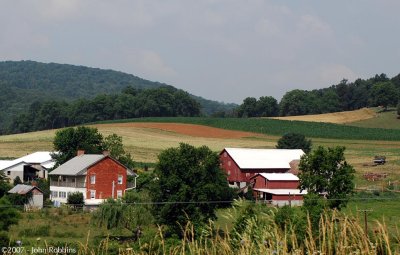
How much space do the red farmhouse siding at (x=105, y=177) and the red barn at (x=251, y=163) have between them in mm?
12755

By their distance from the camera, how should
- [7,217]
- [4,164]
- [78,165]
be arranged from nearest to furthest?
[7,217]
[78,165]
[4,164]

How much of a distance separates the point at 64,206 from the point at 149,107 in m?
108

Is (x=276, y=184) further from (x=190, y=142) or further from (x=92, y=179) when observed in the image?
(x=190, y=142)

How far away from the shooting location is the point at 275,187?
68188 millimetres

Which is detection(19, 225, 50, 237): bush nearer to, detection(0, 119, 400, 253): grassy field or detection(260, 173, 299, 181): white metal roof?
detection(0, 119, 400, 253): grassy field

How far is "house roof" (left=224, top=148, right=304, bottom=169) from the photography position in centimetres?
7456

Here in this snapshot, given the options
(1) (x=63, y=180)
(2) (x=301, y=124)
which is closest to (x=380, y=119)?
(2) (x=301, y=124)

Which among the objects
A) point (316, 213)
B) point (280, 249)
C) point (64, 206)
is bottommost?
point (64, 206)

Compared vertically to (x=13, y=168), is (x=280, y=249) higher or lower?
higher

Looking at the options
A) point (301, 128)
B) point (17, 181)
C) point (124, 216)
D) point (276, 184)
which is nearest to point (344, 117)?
point (301, 128)

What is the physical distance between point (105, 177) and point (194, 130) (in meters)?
59.0

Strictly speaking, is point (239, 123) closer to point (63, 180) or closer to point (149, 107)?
point (149, 107)

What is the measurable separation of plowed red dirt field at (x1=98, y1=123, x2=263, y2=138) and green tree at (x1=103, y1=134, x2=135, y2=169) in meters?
37.0

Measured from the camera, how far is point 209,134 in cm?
11844
